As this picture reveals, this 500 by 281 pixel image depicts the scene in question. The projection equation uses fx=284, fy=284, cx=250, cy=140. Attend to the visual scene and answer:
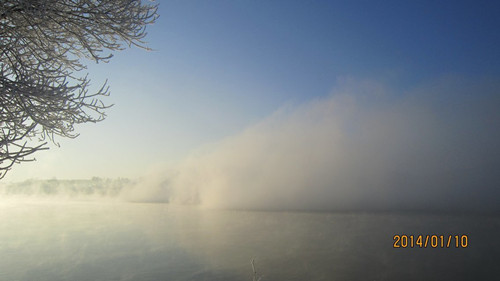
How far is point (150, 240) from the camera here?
16719 millimetres

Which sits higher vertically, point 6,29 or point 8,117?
point 6,29

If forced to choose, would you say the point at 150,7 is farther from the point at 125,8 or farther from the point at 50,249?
the point at 50,249

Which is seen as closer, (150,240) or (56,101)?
(56,101)

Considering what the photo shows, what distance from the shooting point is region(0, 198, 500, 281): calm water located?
10852 mm

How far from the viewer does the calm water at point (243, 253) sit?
1085 centimetres

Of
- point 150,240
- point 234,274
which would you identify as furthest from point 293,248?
point 150,240

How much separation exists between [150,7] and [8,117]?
316 cm
